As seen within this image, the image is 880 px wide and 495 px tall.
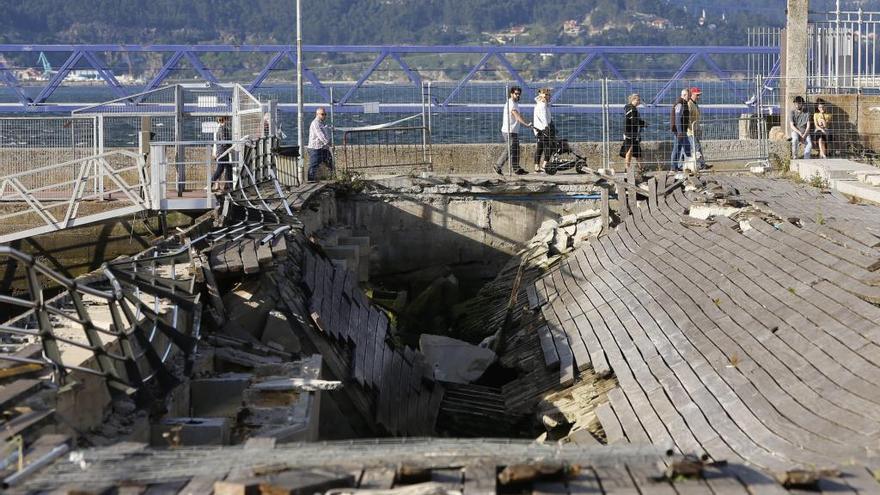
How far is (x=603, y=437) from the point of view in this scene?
12.1 m

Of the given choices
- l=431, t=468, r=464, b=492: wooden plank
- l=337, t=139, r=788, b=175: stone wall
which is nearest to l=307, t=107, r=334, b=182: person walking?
l=337, t=139, r=788, b=175: stone wall

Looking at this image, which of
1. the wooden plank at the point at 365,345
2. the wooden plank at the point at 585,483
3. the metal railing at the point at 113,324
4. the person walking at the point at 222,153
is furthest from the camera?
the person walking at the point at 222,153

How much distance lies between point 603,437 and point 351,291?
6.53 metres

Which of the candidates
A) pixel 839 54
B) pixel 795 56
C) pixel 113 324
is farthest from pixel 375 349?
pixel 839 54

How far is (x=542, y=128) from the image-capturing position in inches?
984

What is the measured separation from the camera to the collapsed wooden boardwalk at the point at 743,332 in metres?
9.77

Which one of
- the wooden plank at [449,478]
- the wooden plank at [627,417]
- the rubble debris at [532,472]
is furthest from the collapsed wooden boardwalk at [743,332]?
the wooden plank at [449,478]

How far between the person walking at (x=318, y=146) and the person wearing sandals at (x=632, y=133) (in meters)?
5.24

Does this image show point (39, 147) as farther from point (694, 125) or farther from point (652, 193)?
point (694, 125)

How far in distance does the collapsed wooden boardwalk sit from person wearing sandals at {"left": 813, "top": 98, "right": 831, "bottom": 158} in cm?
621

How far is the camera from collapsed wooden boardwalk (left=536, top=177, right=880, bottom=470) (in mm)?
9773

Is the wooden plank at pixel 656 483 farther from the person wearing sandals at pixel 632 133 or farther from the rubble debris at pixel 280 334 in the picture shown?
the person wearing sandals at pixel 632 133

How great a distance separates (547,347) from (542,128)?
8886mm

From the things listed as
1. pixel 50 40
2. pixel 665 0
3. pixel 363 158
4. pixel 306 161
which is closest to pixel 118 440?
pixel 306 161
